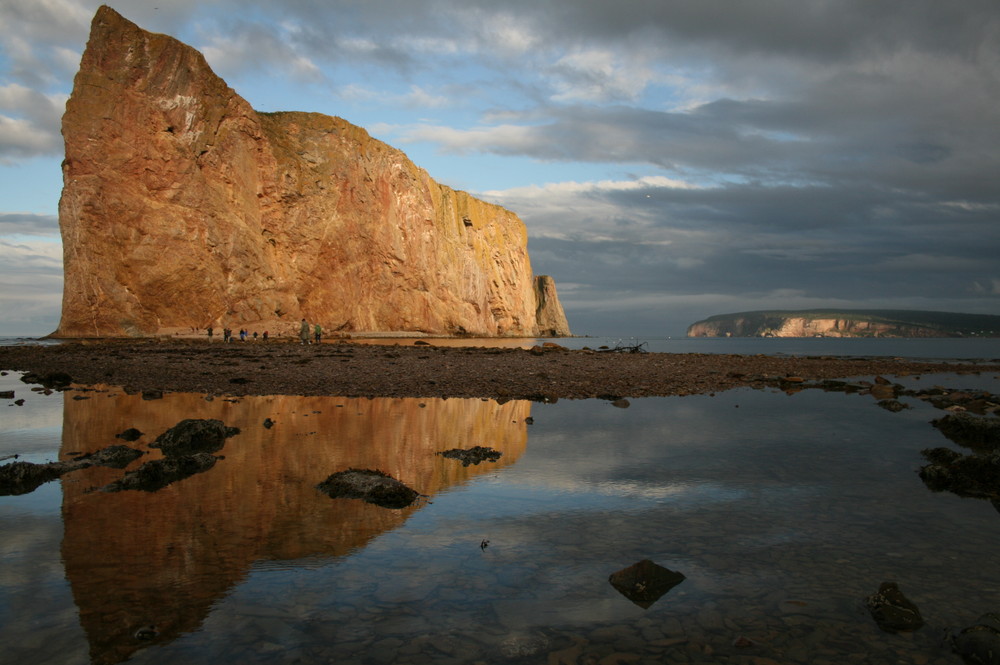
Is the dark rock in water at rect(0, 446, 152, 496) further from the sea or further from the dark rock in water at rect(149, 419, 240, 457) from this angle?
the dark rock in water at rect(149, 419, 240, 457)

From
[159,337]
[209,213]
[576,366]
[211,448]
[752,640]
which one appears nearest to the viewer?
[752,640]

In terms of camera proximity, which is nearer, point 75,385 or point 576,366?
point 75,385

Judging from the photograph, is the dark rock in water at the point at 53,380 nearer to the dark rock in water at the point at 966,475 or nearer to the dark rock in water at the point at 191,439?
the dark rock in water at the point at 191,439

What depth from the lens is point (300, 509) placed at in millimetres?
5648

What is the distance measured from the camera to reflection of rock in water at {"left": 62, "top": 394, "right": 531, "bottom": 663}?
3.75m

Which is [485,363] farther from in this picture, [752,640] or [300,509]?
[752,640]

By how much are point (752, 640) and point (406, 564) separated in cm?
232

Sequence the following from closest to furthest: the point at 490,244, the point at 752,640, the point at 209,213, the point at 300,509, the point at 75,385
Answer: the point at 752,640 → the point at 300,509 → the point at 75,385 → the point at 209,213 → the point at 490,244

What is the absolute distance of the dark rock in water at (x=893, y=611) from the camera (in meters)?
3.57

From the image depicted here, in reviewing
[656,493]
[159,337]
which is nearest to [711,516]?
[656,493]

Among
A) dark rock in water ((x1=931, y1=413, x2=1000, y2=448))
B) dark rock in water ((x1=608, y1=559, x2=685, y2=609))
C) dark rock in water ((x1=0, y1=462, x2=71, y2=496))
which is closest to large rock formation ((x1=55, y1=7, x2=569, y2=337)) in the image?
dark rock in water ((x1=0, y1=462, x2=71, y2=496))

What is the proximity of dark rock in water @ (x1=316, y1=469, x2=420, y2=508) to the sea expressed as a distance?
7.0 inches

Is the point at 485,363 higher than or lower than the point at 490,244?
lower

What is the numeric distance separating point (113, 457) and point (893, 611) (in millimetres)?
8054
